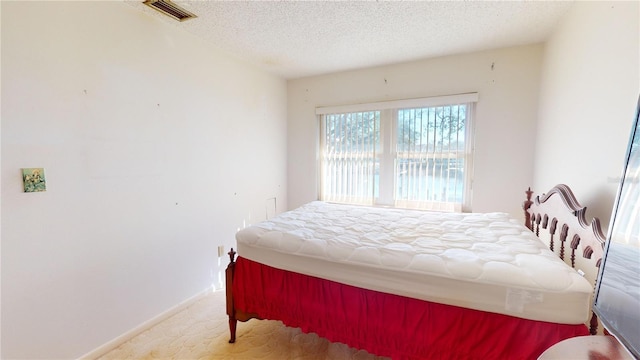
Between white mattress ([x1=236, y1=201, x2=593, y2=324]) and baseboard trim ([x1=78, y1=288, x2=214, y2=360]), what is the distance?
1.10 m

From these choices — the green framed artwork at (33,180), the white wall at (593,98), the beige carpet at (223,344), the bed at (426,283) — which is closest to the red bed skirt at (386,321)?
the bed at (426,283)

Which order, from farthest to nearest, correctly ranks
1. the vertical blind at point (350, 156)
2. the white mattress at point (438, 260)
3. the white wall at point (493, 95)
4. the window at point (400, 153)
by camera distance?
the vertical blind at point (350, 156) → the window at point (400, 153) → the white wall at point (493, 95) → the white mattress at point (438, 260)

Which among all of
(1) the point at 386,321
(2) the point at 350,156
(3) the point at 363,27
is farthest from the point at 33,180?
(2) the point at 350,156

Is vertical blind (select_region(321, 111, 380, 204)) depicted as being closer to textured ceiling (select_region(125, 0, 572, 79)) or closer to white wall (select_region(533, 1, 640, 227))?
textured ceiling (select_region(125, 0, 572, 79))

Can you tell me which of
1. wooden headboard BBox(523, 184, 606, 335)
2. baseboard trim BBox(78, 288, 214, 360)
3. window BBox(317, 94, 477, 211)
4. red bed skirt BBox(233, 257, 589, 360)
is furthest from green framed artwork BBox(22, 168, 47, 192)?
wooden headboard BBox(523, 184, 606, 335)

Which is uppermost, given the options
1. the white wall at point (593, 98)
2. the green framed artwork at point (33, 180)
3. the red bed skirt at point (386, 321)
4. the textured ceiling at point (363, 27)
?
the textured ceiling at point (363, 27)

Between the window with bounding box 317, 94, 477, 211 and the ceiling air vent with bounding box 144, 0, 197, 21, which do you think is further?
the window with bounding box 317, 94, 477, 211

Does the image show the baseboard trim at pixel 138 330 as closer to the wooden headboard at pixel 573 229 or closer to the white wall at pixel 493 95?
the wooden headboard at pixel 573 229

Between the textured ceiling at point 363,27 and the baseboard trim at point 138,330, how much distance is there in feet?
8.18

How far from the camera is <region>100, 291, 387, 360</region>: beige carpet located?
1778 millimetres

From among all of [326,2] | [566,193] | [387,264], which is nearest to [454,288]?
[387,264]

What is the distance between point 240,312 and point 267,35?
2.36 metres

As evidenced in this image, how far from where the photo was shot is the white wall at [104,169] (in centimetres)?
147

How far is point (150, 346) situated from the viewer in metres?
1.90
